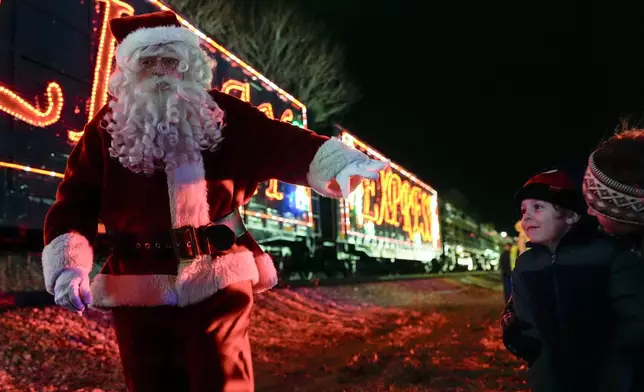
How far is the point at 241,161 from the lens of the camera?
2383mm

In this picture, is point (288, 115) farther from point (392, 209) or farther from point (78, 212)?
point (78, 212)

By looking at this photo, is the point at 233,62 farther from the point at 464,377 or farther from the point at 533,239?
the point at 533,239

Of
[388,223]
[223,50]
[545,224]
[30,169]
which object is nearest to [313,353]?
[30,169]

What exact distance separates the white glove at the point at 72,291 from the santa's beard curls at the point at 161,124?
453 millimetres

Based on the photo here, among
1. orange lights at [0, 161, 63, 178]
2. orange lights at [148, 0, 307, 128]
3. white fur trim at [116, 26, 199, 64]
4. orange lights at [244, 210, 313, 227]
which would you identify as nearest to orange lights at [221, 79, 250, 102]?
orange lights at [148, 0, 307, 128]

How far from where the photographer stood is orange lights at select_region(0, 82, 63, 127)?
5820 mm

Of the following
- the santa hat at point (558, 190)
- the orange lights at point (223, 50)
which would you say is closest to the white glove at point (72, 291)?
the santa hat at point (558, 190)

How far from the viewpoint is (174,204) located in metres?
2.17

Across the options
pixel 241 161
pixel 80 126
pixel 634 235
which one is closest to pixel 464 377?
pixel 634 235

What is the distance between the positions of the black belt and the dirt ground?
8.50 ft

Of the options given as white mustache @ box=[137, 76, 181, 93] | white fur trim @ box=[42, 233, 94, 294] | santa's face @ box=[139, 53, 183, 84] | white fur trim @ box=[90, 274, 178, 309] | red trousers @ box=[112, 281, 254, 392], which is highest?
santa's face @ box=[139, 53, 183, 84]

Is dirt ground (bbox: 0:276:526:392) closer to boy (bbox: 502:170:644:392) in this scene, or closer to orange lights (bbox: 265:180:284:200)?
boy (bbox: 502:170:644:392)

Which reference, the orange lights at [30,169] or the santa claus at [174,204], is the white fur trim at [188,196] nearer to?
the santa claus at [174,204]

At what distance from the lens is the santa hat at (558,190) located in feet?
8.07
